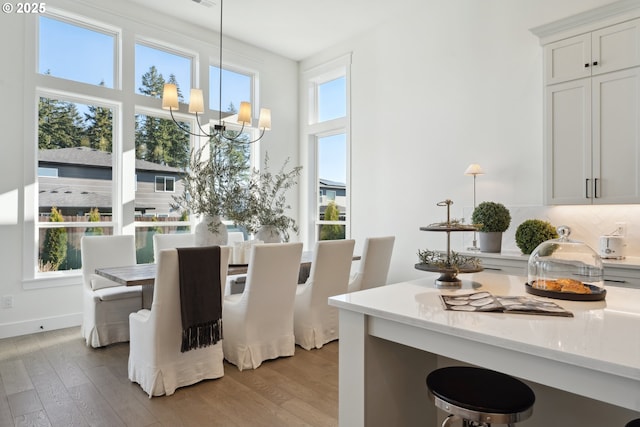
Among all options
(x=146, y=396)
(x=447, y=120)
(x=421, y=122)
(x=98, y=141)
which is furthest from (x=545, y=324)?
(x=98, y=141)

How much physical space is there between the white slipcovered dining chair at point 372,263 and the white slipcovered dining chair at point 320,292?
9.3 inches

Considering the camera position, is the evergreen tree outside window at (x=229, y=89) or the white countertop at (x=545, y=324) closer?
the white countertop at (x=545, y=324)

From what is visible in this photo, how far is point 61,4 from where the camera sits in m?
4.29

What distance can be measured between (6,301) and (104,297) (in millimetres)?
1234

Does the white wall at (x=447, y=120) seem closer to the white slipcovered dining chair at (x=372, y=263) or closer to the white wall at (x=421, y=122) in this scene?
the white wall at (x=421, y=122)

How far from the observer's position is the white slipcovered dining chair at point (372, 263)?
393 cm

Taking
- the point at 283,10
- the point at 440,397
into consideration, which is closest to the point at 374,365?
the point at 440,397

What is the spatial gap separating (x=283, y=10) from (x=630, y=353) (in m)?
5.05

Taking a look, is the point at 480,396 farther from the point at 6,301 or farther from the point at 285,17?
the point at 285,17

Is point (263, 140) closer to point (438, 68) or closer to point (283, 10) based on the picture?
point (283, 10)

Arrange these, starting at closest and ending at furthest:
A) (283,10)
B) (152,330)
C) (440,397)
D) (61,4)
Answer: (440,397) < (152,330) < (61,4) < (283,10)

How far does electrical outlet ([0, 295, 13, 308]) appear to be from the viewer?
3941mm

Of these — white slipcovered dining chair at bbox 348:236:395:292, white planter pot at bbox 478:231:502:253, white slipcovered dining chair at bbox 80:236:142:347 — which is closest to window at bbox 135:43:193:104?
white slipcovered dining chair at bbox 80:236:142:347

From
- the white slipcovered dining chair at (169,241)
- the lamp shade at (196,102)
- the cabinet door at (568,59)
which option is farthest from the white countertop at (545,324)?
the white slipcovered dining chair at (169,241)
